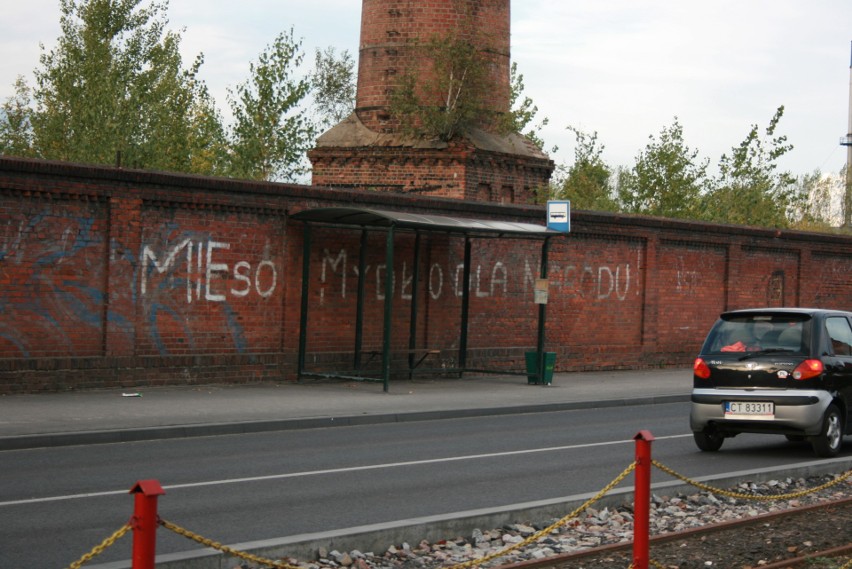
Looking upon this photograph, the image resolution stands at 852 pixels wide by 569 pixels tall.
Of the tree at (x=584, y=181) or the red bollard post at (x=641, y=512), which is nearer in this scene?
the red bollard post at (x=641, y=512)

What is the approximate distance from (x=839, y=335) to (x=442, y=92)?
20.3 meters

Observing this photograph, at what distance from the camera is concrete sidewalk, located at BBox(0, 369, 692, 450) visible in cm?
1526

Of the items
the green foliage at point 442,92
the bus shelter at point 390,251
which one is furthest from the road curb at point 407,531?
the green foliage at point 442,92

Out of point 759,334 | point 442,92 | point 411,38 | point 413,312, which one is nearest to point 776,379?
point 759,334

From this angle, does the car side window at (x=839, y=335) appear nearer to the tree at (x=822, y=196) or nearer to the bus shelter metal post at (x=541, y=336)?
the bus shelter metal post at (x=541, y=336)

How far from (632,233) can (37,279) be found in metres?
15.5

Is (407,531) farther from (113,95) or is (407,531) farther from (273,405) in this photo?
(113,95)

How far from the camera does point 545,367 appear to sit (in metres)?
24.2

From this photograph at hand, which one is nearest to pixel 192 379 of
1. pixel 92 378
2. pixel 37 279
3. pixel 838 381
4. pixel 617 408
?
pixel 92 378

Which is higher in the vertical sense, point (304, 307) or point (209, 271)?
point (209, 271)

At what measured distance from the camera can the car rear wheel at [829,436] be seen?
554 inches

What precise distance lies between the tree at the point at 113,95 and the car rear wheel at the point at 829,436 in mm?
27029

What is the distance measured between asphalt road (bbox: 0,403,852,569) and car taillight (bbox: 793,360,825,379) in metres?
1.00

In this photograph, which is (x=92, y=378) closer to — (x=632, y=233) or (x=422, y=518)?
(x=422, y=518)
